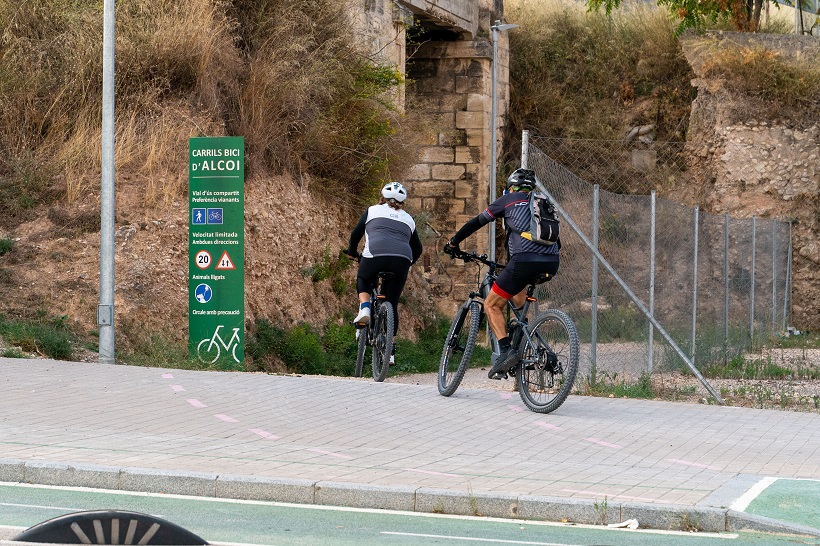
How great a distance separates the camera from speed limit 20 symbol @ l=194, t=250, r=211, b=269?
45.4 ft

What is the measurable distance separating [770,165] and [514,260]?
21.3m

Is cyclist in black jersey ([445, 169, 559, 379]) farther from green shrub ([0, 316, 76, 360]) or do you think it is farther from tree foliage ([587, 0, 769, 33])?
tree foliage ([587, 0, 769, 33])

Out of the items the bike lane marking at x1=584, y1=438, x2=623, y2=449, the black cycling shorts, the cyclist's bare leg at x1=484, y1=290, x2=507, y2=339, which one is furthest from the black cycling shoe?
the bike lane marking at x1=584, y1=438, x2=623, y2=449

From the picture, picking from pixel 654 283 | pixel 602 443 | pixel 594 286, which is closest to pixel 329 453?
pixel 602 443

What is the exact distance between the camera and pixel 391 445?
8.56 m

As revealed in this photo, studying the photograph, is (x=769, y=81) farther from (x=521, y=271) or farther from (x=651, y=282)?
(x=521, y=271)

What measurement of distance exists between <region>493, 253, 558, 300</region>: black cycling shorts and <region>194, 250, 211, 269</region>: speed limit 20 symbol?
15.2ft

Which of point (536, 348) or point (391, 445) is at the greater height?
point (536, 348)

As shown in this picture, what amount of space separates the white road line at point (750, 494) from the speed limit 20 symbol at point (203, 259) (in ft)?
25.7

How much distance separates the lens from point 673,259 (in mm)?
17016

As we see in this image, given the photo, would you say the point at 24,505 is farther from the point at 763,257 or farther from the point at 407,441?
the point at 763,257

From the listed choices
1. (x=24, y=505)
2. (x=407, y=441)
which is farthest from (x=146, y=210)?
(x=24, y=505)

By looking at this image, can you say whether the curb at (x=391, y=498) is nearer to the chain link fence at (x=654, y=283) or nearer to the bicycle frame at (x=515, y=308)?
the bicycle frame at (x=515, y=308)

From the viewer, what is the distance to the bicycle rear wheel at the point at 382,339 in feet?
39.9
